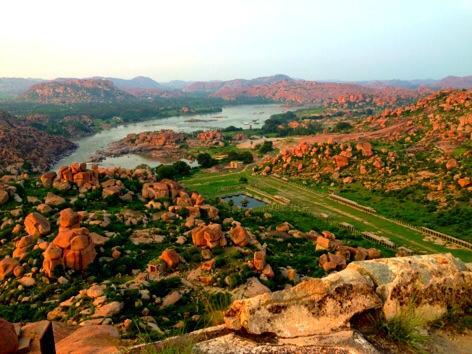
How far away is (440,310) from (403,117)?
79.6 meters

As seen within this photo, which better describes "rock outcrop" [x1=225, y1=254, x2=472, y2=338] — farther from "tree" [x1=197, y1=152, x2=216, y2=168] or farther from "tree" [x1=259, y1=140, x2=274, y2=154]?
"tree" [x1=259, y1=140, x2=274, y2=154]

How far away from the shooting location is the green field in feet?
113

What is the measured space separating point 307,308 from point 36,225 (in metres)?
21.8

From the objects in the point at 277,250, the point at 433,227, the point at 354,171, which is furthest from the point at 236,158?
the point at 277,250

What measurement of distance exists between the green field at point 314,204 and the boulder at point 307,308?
28550 millimetres

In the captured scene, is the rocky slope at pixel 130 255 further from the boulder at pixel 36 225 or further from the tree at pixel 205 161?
the tree at pixel 205 161

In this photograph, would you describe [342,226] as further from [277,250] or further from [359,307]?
[359,307]

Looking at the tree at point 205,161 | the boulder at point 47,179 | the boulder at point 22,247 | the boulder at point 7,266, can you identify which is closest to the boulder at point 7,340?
the boulder at point 7,266

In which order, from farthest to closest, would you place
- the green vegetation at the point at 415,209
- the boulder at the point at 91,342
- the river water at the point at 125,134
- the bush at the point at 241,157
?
1. the river water at the point at 125,134
2. the bush at the point at 241,157
3. the green vegetation at the point at 415,209
4. the boulder at the point at 91,342

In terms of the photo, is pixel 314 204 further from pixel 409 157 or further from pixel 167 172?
pixel 167 172

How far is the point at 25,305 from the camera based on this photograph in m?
17.9

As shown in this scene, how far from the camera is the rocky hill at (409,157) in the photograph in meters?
45.7

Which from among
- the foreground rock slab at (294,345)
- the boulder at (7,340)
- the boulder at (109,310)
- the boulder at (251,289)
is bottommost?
the boulder at (251,289)

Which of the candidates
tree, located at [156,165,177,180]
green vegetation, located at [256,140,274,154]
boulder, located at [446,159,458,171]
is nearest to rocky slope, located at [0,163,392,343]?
boulder, located at [446,159,458,171]
